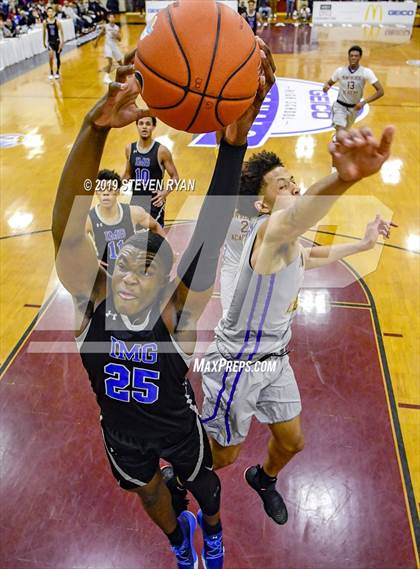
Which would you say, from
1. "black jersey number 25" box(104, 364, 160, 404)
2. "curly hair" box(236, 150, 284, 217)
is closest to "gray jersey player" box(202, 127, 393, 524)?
"curly hair" box(236, 150, 284, 217)

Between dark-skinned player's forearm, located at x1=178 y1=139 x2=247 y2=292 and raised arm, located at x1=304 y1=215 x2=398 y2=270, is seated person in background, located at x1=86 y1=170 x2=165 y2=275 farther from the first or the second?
dark-skinned player's forearm, located at x1=178 y1=139 x2=247 y2=292

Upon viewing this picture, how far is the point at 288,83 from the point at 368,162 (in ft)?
43.7

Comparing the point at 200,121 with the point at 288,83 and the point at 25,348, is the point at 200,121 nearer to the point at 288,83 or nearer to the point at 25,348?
the point at 25,348

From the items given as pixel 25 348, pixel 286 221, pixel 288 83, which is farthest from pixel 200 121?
pixel 288 83

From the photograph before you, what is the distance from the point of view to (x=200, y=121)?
2.25 metres

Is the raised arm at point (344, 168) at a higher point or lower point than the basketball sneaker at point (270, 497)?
higher

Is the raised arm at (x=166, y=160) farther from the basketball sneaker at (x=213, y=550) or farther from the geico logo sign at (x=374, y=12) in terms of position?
the geico logo sign at (x=374, y=12)

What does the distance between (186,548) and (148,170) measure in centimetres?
360

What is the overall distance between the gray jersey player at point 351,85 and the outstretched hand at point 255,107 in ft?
20.7

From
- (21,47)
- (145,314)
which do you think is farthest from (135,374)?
(21,47)

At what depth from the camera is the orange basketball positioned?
6.77 feet

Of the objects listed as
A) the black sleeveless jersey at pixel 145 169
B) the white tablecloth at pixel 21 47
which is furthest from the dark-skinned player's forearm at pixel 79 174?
the white tablecloth at pixel 21 47

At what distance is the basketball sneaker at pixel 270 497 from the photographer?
10.8 feet

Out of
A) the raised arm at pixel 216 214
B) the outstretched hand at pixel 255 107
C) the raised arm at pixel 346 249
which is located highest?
the outstretched hand at pixel 255 107
